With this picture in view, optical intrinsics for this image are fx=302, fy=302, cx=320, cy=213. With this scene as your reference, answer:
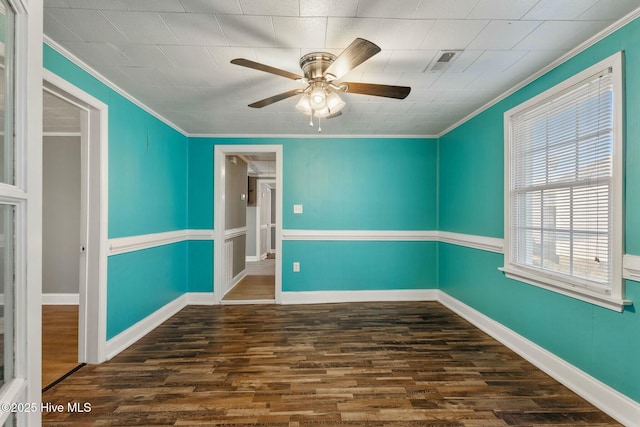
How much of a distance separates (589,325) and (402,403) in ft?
4.25

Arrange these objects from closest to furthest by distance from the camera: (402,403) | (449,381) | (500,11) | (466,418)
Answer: (500,11) → (466,418) → (402,403) → (449,381)

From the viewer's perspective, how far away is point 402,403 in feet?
6.18

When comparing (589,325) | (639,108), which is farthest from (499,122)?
(589,325)

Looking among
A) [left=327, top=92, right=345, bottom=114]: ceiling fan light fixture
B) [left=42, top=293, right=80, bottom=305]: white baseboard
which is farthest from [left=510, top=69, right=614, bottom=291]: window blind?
[left=42, top=293, right=80, bottom=305]: white baseboard

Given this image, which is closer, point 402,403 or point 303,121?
point 402,403

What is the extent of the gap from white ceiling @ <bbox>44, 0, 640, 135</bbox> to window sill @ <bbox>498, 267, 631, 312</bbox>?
5.12 feet

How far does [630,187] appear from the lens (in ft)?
5.49

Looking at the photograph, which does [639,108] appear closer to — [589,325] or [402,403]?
[589,325]

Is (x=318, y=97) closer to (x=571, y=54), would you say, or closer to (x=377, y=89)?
A: (x=377, y=89)

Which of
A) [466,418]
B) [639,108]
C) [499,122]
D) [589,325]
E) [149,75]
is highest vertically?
[149,75]

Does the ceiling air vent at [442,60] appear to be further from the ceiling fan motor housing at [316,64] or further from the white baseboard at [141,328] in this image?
the white baseboard at [141,328]

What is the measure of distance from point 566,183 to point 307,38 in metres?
2.01

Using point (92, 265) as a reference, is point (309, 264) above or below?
below

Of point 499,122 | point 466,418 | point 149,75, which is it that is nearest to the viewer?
point 466,418
